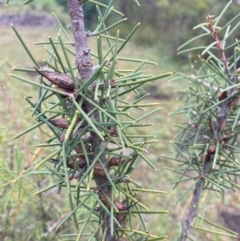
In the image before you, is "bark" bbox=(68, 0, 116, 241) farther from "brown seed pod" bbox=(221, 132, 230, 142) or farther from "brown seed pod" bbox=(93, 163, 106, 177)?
"brown seed pod" bbox=(221, 132, 230, 142)

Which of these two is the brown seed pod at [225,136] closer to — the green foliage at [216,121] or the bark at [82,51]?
the green foliage at [216,121]

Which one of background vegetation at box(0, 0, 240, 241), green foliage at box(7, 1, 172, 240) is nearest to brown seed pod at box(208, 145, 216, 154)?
green foliage at box(7, 1, 172, 240)

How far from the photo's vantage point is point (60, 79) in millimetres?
345

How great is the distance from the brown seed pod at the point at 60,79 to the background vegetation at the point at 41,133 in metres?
0.11

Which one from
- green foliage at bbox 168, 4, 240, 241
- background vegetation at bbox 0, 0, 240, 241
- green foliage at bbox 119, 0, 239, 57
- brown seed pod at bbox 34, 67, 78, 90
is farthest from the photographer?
green foliage at bbox 119, 0, 239, 57

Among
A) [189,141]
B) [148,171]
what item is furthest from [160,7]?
[189,141]

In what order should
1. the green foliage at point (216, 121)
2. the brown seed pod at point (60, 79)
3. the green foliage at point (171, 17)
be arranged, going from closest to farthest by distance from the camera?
the brown seed pod at point (60, 79)
the green foliage at point (216, 121)
the green foliage at point (171, 17)

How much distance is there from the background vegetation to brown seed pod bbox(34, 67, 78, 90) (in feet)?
0.35

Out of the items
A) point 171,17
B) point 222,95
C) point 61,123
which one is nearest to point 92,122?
point 61,123

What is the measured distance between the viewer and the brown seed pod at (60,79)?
0.34 m

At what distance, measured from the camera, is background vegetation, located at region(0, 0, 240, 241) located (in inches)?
32.8

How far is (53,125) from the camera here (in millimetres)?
383

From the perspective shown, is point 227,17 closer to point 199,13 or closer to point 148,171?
point 199,13

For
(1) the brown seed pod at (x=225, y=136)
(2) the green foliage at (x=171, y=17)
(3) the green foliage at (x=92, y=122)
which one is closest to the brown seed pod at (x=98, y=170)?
(3) the green foliage at (x=92, y=122)
